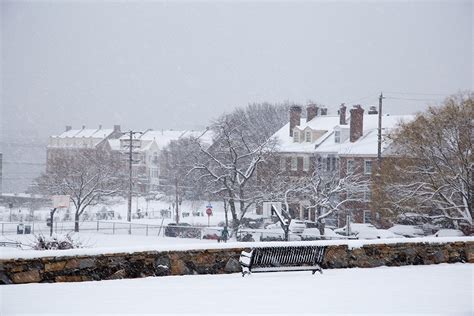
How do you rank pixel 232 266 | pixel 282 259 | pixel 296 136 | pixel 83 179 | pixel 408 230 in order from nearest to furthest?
pixel 282 259, pixel 232 266, pixel 408 230, pixel 83 179, pixel 296 136

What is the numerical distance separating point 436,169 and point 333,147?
46.5 ft

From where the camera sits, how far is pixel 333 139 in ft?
161

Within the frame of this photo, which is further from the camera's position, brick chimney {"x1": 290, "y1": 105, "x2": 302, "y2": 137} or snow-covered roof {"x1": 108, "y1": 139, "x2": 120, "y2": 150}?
snow-covered roof {"x1": 108, "y1": 139, "x2": 120, "y2": 150}

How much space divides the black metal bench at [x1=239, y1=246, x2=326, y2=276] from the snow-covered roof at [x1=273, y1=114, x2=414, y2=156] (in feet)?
100

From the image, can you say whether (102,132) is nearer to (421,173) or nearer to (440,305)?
(421,173)

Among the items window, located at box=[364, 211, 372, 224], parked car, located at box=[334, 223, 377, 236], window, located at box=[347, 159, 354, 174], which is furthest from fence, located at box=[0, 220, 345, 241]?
window, located at box=[347, 159, 354, 174]

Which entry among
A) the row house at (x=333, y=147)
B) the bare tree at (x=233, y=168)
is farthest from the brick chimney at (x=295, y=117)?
the bare tree at (x=233, y=168)

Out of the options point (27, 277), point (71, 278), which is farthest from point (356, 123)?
point (27, 277)

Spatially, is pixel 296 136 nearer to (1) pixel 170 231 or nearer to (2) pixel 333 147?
(2) pixel 333 147

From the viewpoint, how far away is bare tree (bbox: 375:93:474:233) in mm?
33281

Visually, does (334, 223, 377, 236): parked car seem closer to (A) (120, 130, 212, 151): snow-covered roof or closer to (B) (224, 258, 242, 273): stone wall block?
(B) (224, 258, 242, 273): stone wall block

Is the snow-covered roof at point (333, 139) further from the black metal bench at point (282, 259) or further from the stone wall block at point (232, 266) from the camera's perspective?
the stone wall block at point (232, 266)

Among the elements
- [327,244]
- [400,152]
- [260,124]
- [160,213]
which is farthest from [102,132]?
[327,244]

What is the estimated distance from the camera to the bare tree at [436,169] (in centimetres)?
3328
